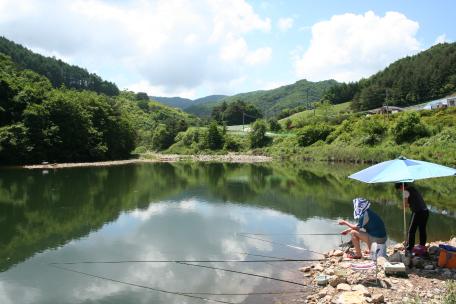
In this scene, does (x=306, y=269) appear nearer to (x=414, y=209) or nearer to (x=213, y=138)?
(x=414, y=209)

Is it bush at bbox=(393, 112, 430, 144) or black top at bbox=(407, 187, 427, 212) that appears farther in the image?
bush at bbox=(393, 112, 430, 144)

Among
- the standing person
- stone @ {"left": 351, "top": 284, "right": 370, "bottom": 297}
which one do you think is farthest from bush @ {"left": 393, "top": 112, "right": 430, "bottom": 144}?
stone @ {"left": 351, "top": 284, "right": 370, "bottom": 297}

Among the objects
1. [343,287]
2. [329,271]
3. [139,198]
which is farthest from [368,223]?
[139,198]

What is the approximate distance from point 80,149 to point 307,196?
127ft

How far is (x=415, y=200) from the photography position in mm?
9000

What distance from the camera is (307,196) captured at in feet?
→ 83.7

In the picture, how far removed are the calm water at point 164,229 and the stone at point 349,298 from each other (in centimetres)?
176

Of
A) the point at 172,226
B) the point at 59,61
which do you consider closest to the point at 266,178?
the point at 172,226

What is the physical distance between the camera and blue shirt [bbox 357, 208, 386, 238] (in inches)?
360

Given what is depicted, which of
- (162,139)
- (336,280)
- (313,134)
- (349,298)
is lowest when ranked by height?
(336,280)

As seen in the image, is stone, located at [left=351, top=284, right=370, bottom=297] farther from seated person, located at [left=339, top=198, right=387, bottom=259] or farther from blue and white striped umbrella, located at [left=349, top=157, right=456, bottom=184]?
blue and white striped umbrella, located at [left=349, top=157, right=456, bottom=184]

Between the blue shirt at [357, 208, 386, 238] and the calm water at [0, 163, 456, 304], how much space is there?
2.25m

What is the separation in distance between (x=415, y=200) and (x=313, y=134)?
59.8 m

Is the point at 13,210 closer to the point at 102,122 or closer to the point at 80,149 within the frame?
the point at 80,149
